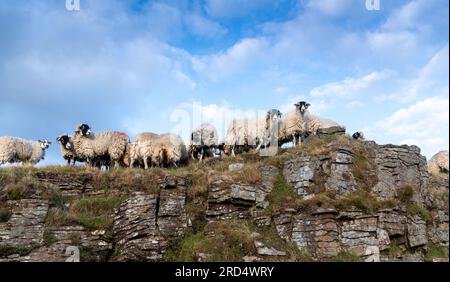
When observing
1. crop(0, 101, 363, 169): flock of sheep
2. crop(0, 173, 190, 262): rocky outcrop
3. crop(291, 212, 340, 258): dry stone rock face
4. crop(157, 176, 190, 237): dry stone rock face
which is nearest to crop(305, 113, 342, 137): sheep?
crop(0, 101, 363, 169): flock of sheep

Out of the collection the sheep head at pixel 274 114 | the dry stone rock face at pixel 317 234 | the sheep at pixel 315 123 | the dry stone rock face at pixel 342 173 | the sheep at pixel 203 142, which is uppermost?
the sheep head at pixel 274 114

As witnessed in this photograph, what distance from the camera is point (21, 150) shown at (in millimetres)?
26141

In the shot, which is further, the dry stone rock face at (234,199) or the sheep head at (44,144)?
the sheep head at (44,144)

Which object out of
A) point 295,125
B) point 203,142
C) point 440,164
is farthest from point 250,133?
point 440,164

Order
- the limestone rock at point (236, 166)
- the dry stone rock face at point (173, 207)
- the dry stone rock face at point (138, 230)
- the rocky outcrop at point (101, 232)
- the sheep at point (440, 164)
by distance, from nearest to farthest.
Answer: the rocky outcrop at point (101, 232) → the dry stone rock face at point (138, 230) → the dry stone rock face at point (173, 207) → the limestone rock at point (236, 166) → the sheep at point (440, 164)

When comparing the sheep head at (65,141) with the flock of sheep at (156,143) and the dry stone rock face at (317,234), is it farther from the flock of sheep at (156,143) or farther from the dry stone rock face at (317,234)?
the dry stone rock face at (317,234)

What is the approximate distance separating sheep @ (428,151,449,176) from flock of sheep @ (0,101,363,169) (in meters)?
7.86

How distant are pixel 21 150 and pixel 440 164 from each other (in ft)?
88.7

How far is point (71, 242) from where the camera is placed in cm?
1786

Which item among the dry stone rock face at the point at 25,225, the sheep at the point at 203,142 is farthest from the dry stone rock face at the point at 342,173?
the dry stone rock face at the point at 25,225

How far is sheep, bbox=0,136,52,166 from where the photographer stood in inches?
995

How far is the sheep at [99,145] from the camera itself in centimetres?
2566
